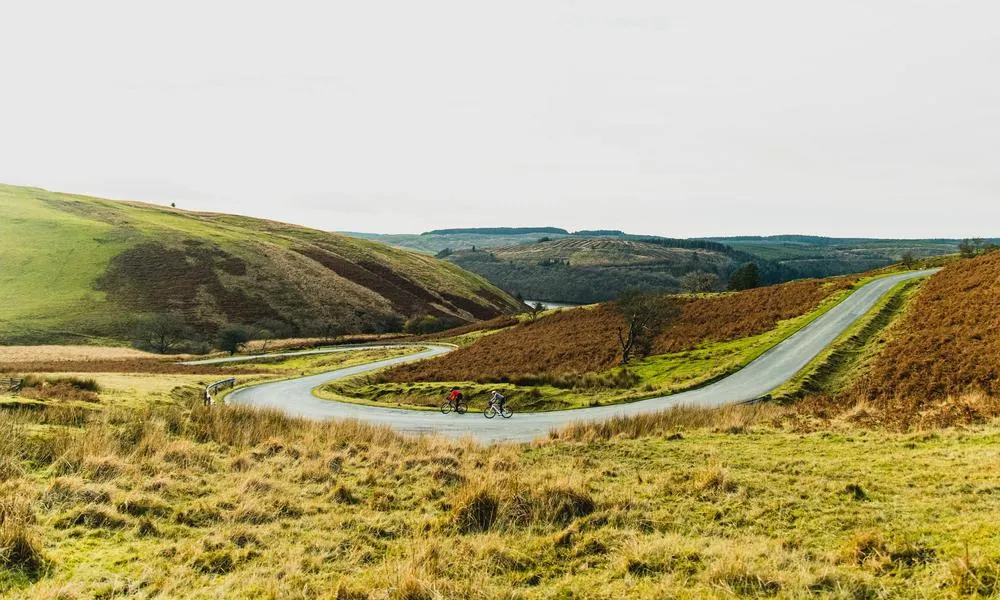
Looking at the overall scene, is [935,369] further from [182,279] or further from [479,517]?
[182,279]

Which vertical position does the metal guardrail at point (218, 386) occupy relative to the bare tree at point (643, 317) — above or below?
below

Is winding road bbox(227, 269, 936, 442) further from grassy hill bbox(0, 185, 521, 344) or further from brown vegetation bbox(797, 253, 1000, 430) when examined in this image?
grassy hill bbox(0, 185, 521, 344)

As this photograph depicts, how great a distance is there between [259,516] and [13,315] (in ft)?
326

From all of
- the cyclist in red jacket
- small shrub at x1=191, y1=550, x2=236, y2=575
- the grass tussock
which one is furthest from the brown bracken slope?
small shrub at x1=191, y1=550, x2=236, y2=575

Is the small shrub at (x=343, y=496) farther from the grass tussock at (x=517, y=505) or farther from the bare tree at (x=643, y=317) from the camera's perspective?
the bare tree at (x=643, y=317)

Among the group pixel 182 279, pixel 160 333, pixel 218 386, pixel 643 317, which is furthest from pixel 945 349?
pixel 182 279

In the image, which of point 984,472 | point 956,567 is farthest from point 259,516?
point 984,472

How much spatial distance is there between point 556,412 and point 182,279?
101 meters

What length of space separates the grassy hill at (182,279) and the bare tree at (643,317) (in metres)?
71.1

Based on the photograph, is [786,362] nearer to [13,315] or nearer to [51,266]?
[13,315]

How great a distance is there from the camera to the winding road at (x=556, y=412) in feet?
78.4

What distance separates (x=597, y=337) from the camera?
4875 cm

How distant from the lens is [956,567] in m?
5.76

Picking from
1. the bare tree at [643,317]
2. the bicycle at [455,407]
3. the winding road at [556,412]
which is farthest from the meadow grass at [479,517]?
the bare tree at [643,317]
